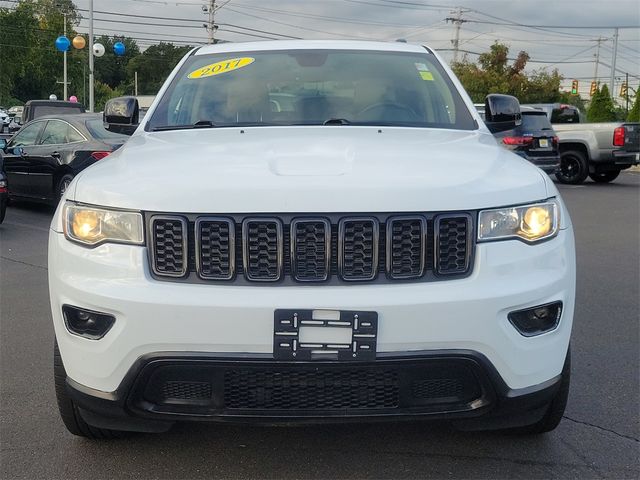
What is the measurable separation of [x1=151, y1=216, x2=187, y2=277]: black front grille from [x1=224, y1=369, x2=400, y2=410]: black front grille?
1.31ft

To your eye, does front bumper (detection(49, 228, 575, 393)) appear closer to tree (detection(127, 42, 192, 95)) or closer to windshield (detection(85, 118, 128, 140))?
windshield (detection(85, 118, 128, 140))

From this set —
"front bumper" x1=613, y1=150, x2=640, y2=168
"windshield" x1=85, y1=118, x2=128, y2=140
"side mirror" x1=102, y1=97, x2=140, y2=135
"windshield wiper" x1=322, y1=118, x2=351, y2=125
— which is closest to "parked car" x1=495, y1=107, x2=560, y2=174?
"front bumper" x1=613, y1=150, x2=640, y2=168

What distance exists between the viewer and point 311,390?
8.42 ft

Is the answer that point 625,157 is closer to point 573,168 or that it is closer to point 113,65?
point 573,168

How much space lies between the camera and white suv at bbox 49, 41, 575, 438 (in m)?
2.46

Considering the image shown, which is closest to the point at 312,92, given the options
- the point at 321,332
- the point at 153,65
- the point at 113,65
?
the point at 321,332

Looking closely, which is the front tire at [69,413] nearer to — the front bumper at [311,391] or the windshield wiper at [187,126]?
the front bumper at [311,391]

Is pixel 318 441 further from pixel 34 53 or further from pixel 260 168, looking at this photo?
pixel 34 53

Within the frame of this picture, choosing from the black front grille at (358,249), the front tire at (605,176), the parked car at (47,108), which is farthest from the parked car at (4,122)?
the black front grille at (358,249)

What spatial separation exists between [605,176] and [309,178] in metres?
18.0

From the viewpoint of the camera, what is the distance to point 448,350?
249 cm

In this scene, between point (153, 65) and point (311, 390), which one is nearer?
point (311, 390)

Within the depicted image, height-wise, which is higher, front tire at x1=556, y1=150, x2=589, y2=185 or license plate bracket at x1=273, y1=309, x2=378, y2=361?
license plate bracket at x1=273, y1=309, x2=378, y2=361

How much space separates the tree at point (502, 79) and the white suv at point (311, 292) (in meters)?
49.4
